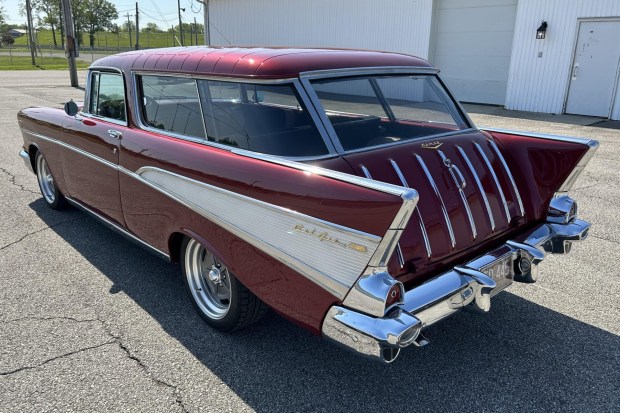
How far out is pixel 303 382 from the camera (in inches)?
105

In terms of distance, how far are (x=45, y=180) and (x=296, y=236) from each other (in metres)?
4.07

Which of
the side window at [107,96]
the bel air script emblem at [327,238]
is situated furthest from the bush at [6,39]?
the bel air script emblem at [327,238]

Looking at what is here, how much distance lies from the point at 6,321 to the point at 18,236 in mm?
1643

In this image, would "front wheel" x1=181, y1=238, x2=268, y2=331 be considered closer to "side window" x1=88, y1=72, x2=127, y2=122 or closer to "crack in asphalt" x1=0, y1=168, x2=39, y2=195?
"side window" x1=88, y1=72, x2=127, y2=122

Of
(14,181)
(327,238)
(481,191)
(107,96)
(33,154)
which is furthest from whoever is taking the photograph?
(14,181)

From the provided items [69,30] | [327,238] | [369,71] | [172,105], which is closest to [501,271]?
[327,238]

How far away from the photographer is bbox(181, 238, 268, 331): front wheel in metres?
2.90

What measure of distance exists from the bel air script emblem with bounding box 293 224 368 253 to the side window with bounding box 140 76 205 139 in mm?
1179

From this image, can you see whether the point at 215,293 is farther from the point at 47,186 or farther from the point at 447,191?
the point at 47,186

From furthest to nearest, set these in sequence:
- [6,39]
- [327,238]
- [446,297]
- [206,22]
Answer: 1. [6,39]
2. [206,22]
3. [446,297]
4. [327,238]

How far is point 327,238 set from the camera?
225 cm

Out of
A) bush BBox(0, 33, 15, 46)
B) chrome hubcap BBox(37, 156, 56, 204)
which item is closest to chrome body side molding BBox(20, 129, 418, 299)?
chrome hubcap BBox(37, 156, 56, 204)

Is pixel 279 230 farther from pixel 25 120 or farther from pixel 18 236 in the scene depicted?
pixel 25 120

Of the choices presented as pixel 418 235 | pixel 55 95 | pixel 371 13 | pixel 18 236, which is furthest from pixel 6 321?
pixel 371 13
